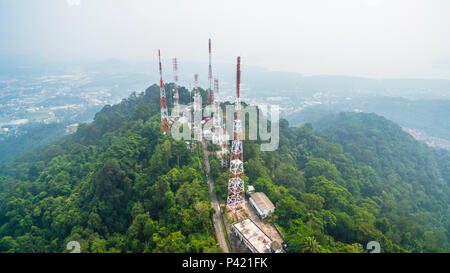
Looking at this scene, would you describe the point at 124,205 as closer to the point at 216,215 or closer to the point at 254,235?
the point at 216,215

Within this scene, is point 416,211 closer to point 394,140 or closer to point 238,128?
point 394,140

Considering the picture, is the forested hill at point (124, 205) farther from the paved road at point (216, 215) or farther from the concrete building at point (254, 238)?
the concrete building at point (254, 238)

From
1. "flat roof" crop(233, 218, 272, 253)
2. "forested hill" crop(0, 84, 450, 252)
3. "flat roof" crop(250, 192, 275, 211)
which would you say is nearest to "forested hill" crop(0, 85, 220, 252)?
"forested hill" crop(0, 84, 450, 252)

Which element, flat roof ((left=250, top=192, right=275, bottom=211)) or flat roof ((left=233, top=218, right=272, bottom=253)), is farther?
flat roof ((left=250, top=192, right=275, bottom=211))

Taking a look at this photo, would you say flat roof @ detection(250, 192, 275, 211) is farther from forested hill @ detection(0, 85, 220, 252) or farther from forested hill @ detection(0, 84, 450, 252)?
forested hill @ detection(0, 85, 220, 252)

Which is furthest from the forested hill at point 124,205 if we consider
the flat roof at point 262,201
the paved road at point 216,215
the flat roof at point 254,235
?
the flat roof at point 262,201
